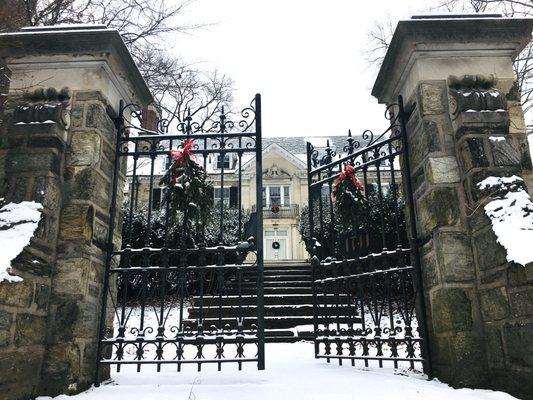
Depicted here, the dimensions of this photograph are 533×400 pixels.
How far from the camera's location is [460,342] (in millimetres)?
3182

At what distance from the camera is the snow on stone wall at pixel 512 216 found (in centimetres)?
281

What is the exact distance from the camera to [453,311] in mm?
3250

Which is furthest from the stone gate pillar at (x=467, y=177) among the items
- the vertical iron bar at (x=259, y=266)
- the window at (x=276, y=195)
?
the window at (x=276, y=195)

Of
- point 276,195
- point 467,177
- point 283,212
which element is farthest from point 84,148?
point 276,195

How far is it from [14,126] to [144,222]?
25.0 feet

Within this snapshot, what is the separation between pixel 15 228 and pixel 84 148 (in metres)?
1.00

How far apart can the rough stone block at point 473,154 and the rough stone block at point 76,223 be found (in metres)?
3.30

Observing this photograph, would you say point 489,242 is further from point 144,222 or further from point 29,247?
point 144,222

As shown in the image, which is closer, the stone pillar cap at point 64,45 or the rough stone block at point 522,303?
the rough stone block at point 522,303

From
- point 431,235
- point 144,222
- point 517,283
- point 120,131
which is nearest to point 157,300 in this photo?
point 144,222

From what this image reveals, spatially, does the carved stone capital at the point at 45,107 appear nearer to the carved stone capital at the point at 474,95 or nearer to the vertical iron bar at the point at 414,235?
the vertical iron bar at the point at 414,235

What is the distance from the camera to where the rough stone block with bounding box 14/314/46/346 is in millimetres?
3025

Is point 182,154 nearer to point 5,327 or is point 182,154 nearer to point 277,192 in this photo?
point 5,327

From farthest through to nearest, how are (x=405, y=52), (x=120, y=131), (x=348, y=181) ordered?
(x=348, y=181), (x=120, y=131), (x=405, y=52)
